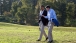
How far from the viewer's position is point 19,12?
5253 cm

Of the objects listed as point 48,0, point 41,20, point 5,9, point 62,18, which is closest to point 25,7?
point 48,0

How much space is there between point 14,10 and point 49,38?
2043 inches

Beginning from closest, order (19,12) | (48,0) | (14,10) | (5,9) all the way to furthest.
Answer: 1. (48,0)
2. (19,12)
3. (14,10)
4. (5,9)

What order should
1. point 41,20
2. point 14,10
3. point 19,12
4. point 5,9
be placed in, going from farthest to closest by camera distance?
point 5,9 → point 14,10 → point 19,12 → point 41,20

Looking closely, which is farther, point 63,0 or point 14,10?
point 14,10

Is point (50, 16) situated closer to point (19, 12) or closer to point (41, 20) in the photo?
point (41, 20)

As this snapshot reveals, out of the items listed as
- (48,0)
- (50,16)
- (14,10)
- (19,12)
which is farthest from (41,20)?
(14,10)

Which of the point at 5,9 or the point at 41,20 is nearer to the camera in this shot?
the point at 41,20

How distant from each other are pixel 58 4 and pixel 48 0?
3.08m

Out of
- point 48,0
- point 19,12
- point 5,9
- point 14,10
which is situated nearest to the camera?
point 48,0

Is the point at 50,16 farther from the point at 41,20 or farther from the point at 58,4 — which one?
the point at 58,4

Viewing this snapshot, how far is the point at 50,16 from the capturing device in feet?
35.9

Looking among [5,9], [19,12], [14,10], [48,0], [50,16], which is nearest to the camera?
[50,16]

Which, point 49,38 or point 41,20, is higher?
point 41,20
